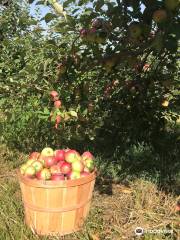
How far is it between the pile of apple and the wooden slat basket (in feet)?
0.24

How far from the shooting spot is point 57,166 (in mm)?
3098

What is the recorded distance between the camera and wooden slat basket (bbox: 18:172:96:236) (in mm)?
2910

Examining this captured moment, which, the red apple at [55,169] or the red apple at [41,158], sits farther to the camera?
the red apple at [41,158]

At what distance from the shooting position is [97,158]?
459 cm

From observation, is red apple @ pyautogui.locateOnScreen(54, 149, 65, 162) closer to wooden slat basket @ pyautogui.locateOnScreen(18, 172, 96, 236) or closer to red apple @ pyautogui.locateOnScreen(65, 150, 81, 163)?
red apple @ pyautogui.locateOnScreen(65, 150, 81, 163)

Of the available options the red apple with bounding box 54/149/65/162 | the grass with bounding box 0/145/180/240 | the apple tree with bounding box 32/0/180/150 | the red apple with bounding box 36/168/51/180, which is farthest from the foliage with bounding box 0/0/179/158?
the grass with bounding box 0/145/180/240

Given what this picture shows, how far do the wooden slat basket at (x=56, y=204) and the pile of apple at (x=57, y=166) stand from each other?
0.24ft

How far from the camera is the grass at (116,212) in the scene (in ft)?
9.83

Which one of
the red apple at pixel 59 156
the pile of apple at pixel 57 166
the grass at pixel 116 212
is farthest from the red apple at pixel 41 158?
the grass at pixel 116 212

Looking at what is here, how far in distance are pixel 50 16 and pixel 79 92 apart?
89 centimetres

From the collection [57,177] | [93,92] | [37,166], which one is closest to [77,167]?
[57,177]

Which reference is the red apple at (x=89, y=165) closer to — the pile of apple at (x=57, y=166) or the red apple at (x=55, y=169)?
the pile of apple at (x=57, y=166)

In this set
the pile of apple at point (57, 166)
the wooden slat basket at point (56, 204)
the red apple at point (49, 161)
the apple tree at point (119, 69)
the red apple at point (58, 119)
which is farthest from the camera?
the red apple at point (58, 119)

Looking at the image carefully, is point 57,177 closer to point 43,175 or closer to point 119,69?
point 43,175
